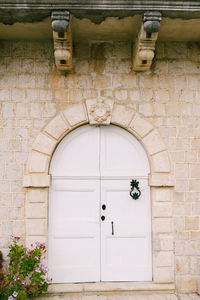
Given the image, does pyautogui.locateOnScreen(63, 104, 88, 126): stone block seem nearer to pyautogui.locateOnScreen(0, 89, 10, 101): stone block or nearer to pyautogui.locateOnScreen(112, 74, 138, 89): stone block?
pyautogui.locateOnScreen(112, 74, 138, 89): stone block

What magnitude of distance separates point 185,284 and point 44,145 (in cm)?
299

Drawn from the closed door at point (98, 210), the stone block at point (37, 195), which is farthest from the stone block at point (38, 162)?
the stone block at point (37, 195)

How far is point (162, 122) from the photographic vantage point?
4.27 metres

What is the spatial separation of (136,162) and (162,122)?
0.75 metres

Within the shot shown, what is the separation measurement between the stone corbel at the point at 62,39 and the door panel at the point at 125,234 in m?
1.92

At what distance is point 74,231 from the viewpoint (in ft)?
13.7

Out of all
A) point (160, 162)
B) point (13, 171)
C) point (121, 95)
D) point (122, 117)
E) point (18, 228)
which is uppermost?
point (121, 95)

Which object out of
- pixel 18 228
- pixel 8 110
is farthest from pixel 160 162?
pixel 8 110

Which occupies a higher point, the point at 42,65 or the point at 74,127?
the point at 42,65

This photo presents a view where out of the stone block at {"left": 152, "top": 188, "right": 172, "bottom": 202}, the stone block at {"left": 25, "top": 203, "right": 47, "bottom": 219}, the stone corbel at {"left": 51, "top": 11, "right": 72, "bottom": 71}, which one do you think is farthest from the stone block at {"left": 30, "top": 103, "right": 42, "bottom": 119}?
Result: the stone block at {"left": 152, "top": 188, "right": 172, "bottom": 202}

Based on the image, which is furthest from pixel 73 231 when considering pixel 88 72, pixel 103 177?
pixel 88 72

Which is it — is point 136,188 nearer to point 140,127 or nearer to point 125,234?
point 125,234

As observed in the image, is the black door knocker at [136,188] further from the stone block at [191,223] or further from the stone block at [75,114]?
the stone block at [75,114]

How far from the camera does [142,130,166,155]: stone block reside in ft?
13.8
